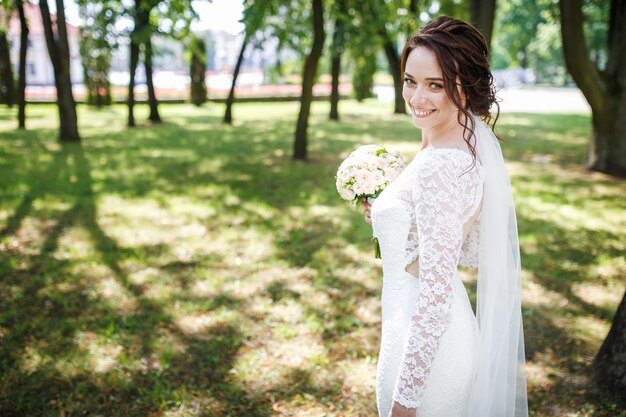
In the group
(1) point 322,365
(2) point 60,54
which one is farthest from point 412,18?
(1) point 322,365

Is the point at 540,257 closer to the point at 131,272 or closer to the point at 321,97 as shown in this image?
the point at 131,272

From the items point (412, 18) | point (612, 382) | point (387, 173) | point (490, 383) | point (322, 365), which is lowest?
point (322, 365)

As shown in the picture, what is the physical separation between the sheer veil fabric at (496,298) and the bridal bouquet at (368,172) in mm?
512

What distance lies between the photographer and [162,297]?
5688 millimetres

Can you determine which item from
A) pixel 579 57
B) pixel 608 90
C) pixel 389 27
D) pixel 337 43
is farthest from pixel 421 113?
pixel 389 27

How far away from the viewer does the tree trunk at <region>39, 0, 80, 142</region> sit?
1488cm

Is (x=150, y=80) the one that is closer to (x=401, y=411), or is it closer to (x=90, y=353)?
(x=90, y=353)

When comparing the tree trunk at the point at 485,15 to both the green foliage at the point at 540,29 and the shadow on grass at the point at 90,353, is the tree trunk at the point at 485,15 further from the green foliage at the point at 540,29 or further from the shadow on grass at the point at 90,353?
the shadow on grass at the point at 90,353

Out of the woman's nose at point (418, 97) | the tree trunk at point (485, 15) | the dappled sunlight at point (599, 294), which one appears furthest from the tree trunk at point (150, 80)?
the woman's nose at point (418, 97)

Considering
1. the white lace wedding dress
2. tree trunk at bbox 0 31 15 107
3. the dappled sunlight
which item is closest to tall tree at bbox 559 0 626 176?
the dappled sunlight

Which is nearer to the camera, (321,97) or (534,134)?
(534,134)

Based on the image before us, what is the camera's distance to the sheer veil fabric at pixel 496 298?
2.24 m

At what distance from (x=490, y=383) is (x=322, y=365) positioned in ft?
7.85

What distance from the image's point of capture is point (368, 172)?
2572mm
